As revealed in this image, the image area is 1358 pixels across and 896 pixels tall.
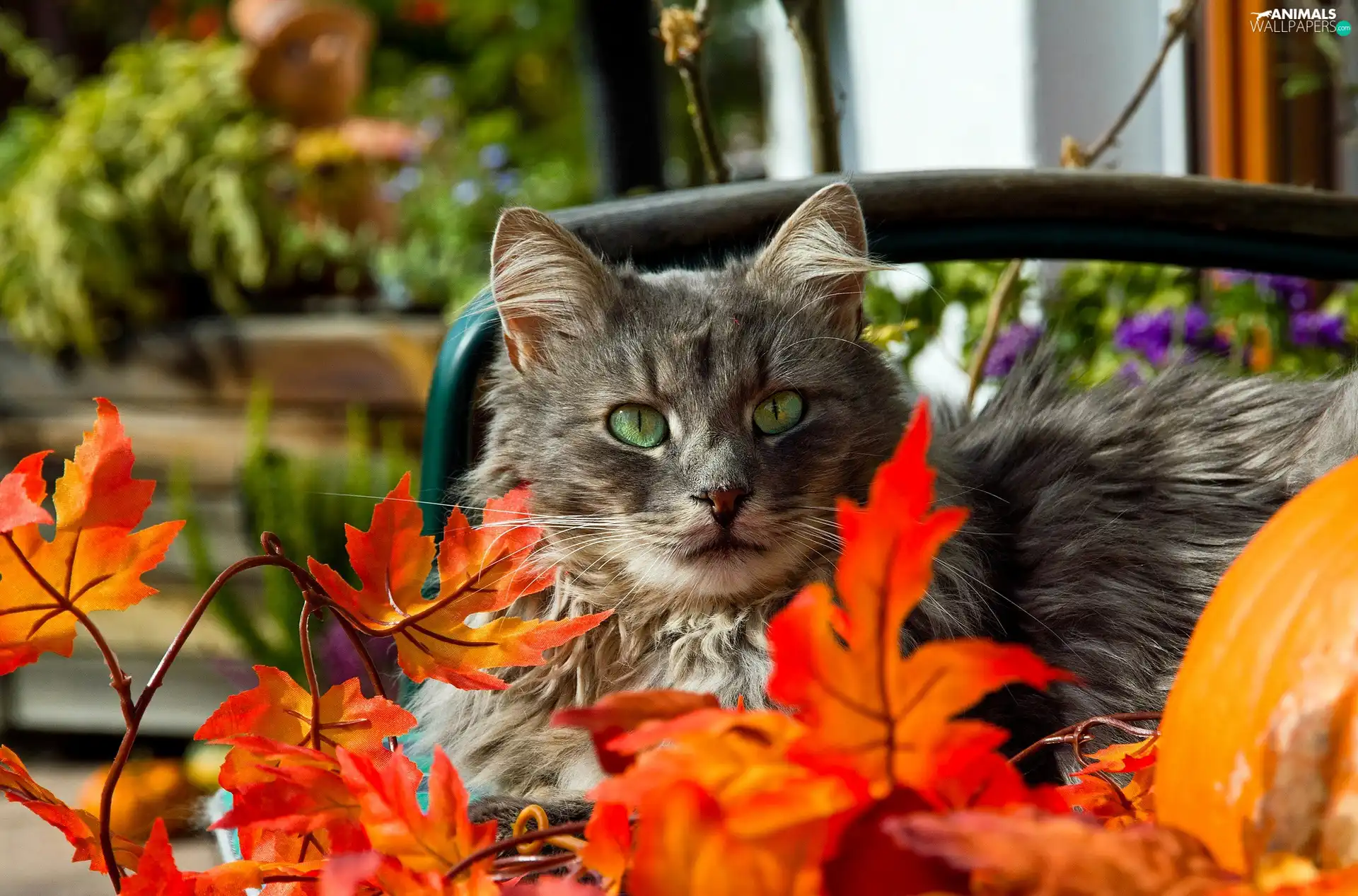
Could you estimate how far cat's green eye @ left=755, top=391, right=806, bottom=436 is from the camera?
3.64ft

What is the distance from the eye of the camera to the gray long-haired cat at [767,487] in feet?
3.41

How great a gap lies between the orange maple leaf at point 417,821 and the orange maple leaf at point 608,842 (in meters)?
0.04

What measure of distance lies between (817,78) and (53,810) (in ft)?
3.91

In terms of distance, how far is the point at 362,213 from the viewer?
429 centimetres

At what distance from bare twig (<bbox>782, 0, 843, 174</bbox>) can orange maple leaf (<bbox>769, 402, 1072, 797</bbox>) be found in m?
1.11

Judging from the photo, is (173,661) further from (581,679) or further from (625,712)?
(581,679)

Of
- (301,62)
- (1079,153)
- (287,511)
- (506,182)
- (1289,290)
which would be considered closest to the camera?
(1079,153)

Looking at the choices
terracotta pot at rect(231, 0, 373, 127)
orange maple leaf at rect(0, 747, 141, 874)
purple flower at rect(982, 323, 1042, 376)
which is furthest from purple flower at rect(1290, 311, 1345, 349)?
terracotta pot at rect(231, 0, 373, 127)

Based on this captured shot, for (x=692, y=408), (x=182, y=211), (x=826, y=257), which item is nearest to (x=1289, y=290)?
(x=826, y=257)

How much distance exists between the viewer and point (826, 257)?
3.69ft

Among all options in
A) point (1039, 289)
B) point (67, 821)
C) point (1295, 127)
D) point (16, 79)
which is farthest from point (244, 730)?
point (16, 79)

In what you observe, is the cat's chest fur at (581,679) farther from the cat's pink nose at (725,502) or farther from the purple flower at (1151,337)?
the purple flower at (1151,337)

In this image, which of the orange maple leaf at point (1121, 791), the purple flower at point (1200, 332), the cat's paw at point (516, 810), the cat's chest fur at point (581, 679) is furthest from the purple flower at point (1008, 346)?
the orange maple leaf at point (1121, 791)

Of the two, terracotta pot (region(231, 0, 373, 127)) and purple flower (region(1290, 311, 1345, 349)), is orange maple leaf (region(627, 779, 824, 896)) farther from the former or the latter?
terracotta pot (region(231, 0, 373, 127))
